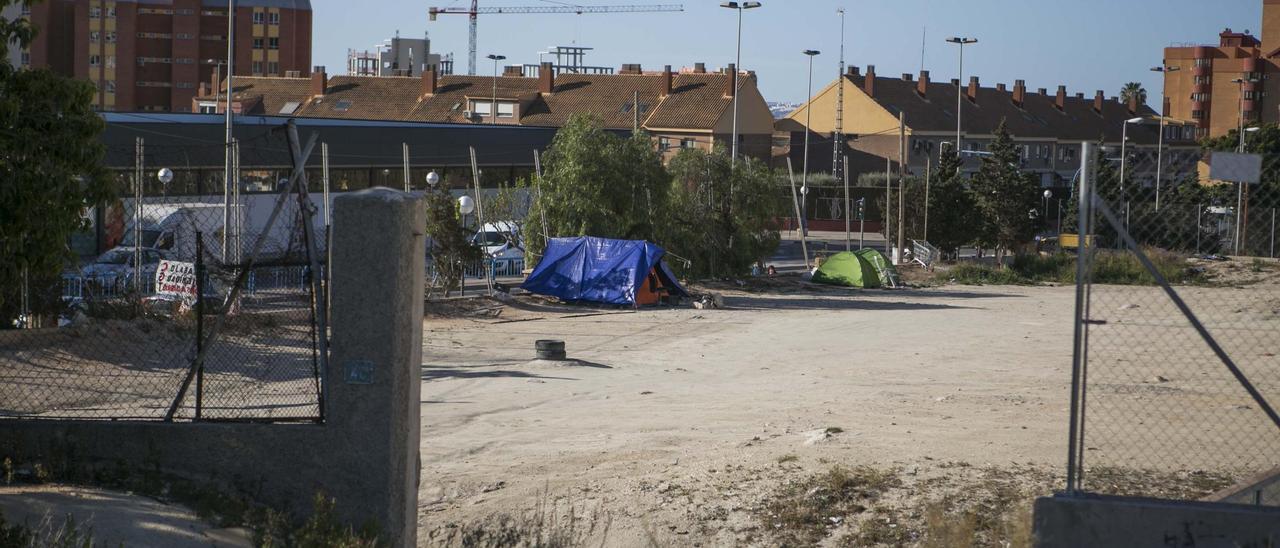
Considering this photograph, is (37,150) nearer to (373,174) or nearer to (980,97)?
(373,174)

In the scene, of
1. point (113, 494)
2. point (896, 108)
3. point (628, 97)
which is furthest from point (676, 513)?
point (896, 108)

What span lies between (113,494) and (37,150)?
229cm

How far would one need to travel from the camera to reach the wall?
7.70 m

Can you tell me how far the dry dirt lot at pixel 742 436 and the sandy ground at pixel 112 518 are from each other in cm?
178

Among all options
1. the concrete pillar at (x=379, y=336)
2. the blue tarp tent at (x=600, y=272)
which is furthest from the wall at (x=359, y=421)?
the blue tarp tent at (x=600, y=272)

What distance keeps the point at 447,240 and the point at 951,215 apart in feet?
84.9

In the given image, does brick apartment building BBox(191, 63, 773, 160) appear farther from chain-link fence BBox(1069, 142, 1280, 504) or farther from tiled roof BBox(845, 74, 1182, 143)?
chain-link fence BBox(1069, 142, 1280, 504)

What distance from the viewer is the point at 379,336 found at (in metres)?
7.77

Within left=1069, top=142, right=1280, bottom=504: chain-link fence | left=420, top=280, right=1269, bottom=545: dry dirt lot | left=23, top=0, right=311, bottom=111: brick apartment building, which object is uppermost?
left=23, top=0, right=311, bottom=111: brick apartment building

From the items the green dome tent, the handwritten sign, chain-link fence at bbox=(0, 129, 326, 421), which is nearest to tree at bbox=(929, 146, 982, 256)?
the green dome tent

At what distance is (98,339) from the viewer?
1551cm

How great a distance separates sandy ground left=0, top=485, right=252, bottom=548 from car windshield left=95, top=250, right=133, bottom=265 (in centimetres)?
1797

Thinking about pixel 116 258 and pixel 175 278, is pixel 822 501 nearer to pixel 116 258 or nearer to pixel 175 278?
pixel 175 278

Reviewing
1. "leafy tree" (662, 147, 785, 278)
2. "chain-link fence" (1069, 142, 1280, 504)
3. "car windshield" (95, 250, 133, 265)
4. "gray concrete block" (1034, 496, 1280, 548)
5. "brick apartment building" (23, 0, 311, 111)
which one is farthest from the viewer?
"brick apartment building" (23, 0, 311, 111)
